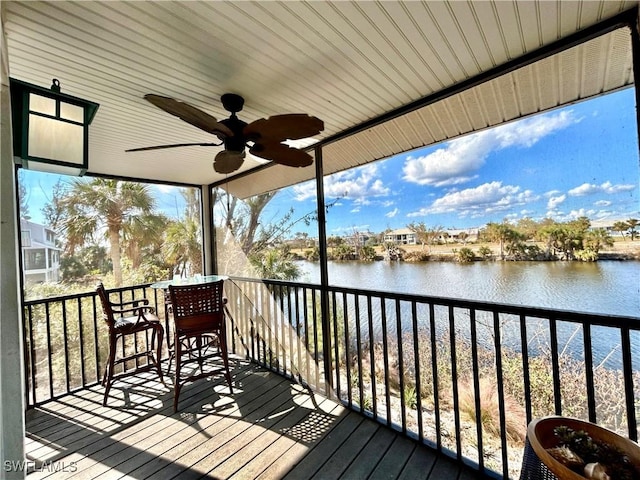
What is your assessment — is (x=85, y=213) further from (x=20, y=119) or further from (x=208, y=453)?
(x=208, y=453)

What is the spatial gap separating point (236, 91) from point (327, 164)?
4.39ft

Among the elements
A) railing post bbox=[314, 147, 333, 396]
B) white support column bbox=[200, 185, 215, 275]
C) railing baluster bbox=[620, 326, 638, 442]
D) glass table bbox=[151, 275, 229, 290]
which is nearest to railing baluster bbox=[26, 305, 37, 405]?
glass table bbox=[151, 275, 229, 290]

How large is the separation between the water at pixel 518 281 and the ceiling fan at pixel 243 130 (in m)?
1.30

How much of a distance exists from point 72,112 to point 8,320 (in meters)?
1.10

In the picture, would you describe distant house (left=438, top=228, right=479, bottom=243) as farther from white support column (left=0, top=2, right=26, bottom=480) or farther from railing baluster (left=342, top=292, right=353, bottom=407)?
white support column (left=0, top=2, right=26, bottom=480)

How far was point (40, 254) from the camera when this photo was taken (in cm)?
414

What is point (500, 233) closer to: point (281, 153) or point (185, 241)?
point (281, 153)

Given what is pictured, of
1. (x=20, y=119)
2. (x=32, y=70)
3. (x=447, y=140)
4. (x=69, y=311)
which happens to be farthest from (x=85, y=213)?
(x=447, y=140)

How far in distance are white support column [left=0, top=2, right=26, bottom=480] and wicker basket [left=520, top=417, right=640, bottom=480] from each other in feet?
6.87

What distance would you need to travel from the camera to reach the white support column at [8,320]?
116 cm

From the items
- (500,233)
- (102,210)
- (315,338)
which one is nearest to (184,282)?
(315,338)

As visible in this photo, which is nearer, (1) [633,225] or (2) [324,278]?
(1) [633,225]

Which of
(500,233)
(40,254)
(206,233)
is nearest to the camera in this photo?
(500,233)

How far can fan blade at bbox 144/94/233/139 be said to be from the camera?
1.38m
